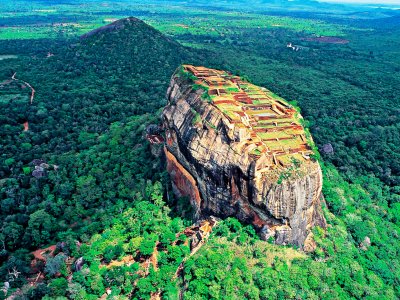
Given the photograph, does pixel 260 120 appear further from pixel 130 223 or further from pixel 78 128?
pixel 78 128

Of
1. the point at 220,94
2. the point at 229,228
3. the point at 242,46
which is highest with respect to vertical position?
the point at 220,94

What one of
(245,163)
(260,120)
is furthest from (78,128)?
(245,163)

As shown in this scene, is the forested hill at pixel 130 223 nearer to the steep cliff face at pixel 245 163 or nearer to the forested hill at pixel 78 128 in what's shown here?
the forested hill at pixel 78 128

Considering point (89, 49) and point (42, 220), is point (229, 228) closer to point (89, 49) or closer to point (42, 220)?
point (42, 220)

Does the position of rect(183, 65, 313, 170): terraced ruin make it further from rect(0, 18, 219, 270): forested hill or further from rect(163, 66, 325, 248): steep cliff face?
rect(0, 18, 219, 270): forested hill

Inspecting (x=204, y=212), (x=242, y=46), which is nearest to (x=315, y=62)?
(x=242, y=46)

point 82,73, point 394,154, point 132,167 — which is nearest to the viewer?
point 132,167
